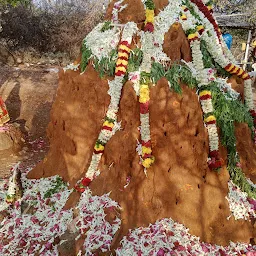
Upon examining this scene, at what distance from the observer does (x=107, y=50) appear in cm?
385

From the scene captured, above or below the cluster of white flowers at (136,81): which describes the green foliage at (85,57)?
above

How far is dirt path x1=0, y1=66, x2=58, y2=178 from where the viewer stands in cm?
716

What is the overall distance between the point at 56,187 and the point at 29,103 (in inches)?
244

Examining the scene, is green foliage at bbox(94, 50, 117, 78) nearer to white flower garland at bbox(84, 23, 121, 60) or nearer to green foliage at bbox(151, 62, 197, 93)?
white flower garland at bbox(84, 23, 121, 60)

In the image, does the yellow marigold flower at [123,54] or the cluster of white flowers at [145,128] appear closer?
the cluster of white flowers at [145,128]

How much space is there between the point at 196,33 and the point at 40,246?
340 cm

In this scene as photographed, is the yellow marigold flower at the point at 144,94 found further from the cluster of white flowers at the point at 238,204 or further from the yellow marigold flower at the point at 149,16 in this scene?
the cluster of white flowers at the point at 238,204

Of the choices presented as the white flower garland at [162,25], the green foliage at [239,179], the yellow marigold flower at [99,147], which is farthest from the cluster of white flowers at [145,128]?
the green foliage at [239,179]

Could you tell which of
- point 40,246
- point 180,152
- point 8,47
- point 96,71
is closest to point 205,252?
point 180,152

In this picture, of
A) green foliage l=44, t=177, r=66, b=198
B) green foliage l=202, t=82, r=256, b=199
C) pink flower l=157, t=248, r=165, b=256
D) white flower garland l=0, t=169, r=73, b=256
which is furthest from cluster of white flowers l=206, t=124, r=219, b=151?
green foliage l=44, t=177, r=66, b=198

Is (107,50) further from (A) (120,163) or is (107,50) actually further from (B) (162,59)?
(A) (120,163)

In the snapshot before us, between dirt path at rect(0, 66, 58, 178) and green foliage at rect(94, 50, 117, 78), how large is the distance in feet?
12.0

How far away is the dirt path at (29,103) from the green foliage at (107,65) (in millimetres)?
3643

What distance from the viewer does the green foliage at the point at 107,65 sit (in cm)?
377
